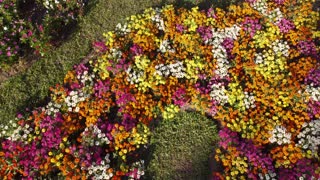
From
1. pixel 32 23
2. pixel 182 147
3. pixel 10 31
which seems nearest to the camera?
pixel 182 147

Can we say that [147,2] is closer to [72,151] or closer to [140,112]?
[140,112]

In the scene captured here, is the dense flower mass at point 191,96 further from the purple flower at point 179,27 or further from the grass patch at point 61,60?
the grass patch at point 61,60

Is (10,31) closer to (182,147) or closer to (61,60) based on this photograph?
(61,60)

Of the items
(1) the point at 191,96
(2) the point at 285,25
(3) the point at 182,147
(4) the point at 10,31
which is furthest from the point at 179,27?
(4) the point at 10,31

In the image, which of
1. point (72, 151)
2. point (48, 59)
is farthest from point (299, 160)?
point (48, 59)

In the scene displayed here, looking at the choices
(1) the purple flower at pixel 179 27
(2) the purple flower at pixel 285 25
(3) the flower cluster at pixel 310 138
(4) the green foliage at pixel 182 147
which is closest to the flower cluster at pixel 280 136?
(3) the flower cluster at pixel 310 138
